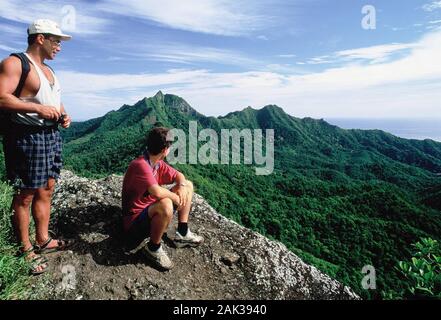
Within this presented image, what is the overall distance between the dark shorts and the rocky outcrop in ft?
0.95

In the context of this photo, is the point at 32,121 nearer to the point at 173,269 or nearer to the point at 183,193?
the point at 183,193

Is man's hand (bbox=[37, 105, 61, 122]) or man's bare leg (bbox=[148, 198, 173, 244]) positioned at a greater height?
man's hand (bbox=[37, 105, 61, 122])

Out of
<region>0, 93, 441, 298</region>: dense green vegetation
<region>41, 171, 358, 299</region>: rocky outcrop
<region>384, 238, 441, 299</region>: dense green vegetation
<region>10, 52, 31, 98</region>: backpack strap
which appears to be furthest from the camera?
<region>0, 93, 441, 298</region>: dense green vegetation

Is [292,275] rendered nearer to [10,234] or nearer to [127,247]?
[127,247]

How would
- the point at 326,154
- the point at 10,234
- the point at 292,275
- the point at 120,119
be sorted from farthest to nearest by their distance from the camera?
the point at 326,154 → the point at 120,119 → the point at 292,275 → the point at 10,234

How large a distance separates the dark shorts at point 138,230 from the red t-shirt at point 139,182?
9 cm

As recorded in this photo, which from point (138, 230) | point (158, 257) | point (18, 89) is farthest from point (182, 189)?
point (18, 89)

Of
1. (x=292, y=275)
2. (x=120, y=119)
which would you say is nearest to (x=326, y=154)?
(x=120, y=119)

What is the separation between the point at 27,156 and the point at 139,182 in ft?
4.44

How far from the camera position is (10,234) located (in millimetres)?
4309

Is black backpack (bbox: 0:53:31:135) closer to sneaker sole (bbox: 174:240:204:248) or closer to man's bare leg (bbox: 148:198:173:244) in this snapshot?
man's bare leg (bbox: 148:198:173:244)

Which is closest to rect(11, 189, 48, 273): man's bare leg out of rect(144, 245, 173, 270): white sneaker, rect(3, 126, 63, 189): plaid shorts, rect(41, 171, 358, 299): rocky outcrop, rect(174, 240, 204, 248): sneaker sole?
rect(3, 126, 63, 189): plaid shorts

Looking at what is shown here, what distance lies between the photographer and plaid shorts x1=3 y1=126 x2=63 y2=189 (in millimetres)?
3654
